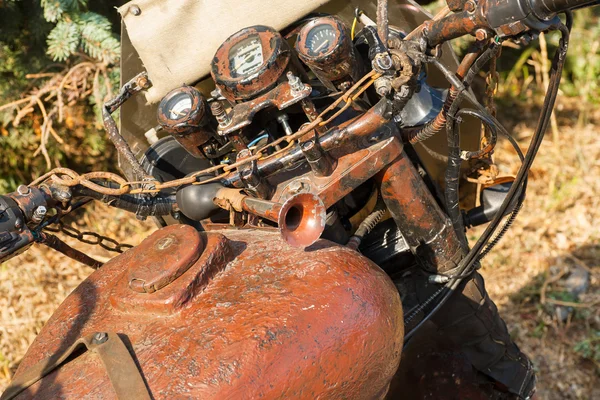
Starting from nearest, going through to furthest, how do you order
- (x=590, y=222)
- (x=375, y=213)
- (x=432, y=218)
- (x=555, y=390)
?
(x=432, y=218) < (x=375, y=213) < (x=555, y=390) < (x=590, y=222)

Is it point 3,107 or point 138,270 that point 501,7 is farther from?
point 3,107

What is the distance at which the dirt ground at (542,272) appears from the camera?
11.9 ft

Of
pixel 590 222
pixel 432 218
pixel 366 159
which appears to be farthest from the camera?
pixel 590 222

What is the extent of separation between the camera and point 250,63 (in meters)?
2.03

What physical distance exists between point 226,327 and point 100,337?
1.01 feet

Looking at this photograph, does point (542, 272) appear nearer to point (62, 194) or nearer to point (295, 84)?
point (295, 84)

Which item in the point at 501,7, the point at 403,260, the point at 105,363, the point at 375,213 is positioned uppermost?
the point at 501,7

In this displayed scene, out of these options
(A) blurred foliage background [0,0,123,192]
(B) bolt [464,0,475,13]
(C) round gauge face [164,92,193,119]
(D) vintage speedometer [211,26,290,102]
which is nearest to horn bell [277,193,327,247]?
(D) vintage speedometer [211,26,290,102]

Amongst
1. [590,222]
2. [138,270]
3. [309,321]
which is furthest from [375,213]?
[590,222]

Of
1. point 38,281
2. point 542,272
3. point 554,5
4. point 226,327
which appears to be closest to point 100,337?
point 226,327

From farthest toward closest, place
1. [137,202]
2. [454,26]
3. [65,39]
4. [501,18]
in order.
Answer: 1. [65,39]
2. [137,202]
3. [454,26]
4. [501,18]

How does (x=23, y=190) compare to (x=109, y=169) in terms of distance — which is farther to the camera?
(x=109, y=169)

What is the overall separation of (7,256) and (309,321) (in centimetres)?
79

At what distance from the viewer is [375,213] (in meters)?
2.25
